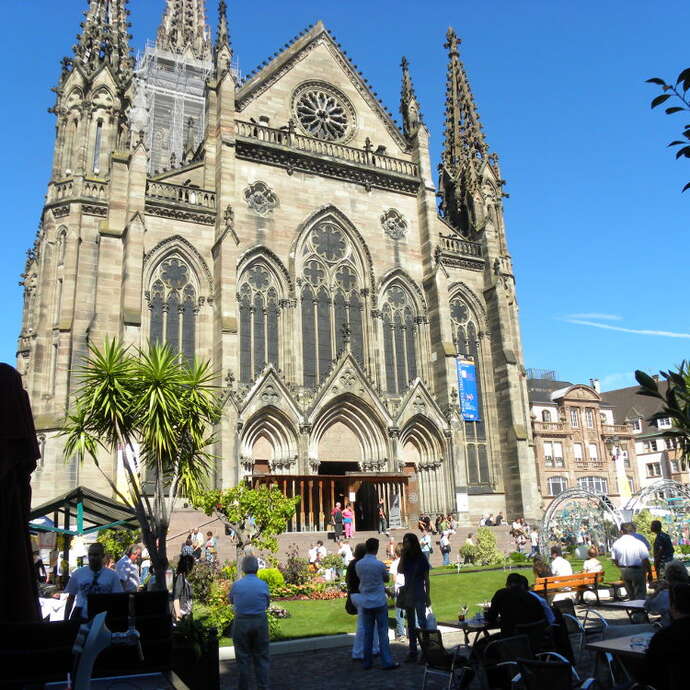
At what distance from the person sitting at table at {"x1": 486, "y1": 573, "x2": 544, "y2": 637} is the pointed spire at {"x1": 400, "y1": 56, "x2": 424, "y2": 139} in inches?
1280

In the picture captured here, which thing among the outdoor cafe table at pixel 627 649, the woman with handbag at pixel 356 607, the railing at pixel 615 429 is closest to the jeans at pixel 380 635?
the woman with handbag at pixel 356 607

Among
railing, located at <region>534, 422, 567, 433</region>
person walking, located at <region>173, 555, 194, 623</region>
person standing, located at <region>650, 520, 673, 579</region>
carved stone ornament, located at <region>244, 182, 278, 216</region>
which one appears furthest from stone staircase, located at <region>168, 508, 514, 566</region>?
railing, located at <region>534, 422, 567, 433</region>

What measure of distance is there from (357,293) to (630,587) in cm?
2191

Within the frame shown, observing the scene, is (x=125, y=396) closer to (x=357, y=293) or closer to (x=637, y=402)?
(x=357, y=293)

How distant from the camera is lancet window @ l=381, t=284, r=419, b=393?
108ft

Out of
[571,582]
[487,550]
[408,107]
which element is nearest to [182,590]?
[571,582]

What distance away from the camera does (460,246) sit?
119 feet

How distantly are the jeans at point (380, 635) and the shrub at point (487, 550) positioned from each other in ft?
51.9

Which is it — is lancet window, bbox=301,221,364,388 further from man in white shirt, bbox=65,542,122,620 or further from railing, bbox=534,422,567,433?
railing, bbox=534,422,567,433

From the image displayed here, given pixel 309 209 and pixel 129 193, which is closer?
pixel 129 193

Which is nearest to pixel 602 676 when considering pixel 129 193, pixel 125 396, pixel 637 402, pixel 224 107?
pixel 125 396

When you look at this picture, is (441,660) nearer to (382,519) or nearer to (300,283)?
(382,519)

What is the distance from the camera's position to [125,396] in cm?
1688

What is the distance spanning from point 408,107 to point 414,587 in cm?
3232
